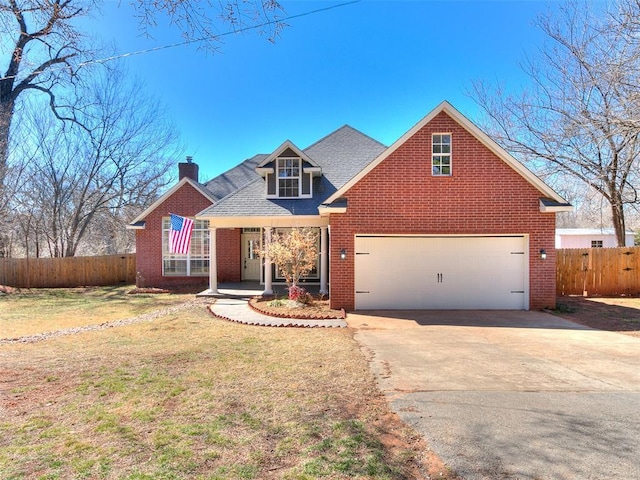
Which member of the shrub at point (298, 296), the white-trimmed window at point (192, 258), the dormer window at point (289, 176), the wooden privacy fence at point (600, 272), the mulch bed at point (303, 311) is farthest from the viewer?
the white-trimmed window at point (192, 258)

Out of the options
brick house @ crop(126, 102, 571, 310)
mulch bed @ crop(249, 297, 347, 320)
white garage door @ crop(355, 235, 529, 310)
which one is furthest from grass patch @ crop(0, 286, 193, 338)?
white garage door @ crop(355, 235, 529, 310)

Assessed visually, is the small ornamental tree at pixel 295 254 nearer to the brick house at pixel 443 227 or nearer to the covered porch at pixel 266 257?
the covered porch at pixel 266 257

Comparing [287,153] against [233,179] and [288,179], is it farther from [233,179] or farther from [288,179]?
[233,179]

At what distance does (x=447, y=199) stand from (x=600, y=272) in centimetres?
810

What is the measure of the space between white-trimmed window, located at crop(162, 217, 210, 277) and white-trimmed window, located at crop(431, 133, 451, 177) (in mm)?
11012

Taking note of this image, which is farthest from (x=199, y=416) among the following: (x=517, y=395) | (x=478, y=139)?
(x=478, y=139)

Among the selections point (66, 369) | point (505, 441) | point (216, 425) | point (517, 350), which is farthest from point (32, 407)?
point (517, 350)

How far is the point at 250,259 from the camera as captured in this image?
17188mm

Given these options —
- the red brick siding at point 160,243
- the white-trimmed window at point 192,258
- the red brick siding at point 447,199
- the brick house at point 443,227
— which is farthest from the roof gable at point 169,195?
the red brick siding at point 447,199

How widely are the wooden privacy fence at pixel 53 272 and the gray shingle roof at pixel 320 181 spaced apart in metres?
8.01

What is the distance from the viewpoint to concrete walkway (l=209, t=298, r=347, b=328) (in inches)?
346

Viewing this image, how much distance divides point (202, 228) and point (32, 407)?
13293mm

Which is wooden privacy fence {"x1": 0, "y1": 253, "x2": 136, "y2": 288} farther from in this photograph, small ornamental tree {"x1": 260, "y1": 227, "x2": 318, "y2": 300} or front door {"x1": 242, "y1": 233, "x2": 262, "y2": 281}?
small ornamental tree {"x1": 260, "y1": 227, "x2": 318, "y2": 300}

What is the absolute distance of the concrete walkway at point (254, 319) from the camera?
346 inches
